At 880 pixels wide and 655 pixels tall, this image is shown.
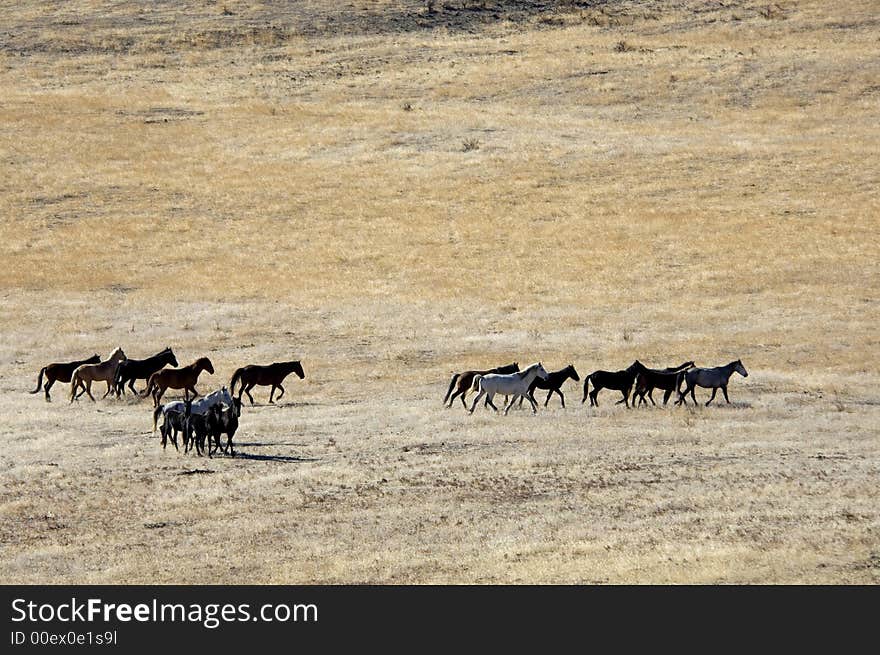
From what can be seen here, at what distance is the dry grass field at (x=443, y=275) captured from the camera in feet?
57.1

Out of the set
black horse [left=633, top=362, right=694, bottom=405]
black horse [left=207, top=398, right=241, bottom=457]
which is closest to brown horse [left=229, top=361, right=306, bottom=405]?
black horse [left=207, top=398, right=241, bottom=457]

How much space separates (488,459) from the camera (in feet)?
71.2

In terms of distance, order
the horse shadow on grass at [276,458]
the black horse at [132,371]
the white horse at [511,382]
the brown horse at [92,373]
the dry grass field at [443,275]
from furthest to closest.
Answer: the black horse at [132,371], the brown horse at [92,373], the white horse at [511,382], the horse shadow on grass at [276,458], the dry grass field at [443,275]

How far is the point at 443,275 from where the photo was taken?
43875 millimetres

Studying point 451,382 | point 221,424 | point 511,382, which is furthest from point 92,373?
point 511,382

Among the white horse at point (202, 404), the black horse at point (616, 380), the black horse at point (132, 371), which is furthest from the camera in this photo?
the black horse at point (132, 371)

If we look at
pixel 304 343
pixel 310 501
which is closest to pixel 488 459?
pixel 310 501

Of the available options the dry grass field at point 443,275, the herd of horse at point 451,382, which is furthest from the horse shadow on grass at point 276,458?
the herd of horse at point 451,382

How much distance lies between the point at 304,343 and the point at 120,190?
21511 mm

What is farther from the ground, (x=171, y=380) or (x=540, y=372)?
(x=171, y=380)

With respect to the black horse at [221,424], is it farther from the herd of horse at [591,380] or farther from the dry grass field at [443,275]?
the herd of horse at [591,380]

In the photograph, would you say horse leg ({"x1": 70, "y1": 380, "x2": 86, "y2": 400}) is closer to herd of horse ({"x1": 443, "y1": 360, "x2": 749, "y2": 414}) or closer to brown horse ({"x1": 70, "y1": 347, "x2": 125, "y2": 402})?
brown horse ({"x1": 70, "y1": 347, "x2": 125, "y2": 402})

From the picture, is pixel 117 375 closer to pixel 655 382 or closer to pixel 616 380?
pixel 616 380
